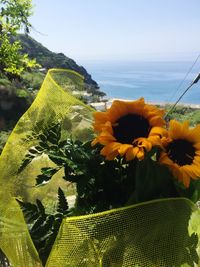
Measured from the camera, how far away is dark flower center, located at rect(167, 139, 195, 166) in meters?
1.07

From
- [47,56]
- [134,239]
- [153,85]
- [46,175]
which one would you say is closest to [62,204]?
[46,175]

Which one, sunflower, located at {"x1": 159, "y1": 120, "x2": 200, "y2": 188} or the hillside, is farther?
the hillside

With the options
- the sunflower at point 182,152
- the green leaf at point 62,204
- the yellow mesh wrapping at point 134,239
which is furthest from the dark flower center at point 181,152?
the green leaf at point 62,204

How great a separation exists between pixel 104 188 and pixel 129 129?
0.62 ft

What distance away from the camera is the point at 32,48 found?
125 feet

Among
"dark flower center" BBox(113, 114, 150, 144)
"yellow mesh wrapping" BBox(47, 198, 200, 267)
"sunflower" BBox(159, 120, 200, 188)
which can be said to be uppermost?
"dark flower center" BBox(113, 114, 150, 144)

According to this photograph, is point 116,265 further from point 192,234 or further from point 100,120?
point 100,120

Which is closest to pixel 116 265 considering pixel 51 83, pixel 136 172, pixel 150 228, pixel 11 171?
pixel 150 228

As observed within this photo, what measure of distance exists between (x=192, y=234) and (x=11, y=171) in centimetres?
61

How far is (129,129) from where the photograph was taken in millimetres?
1083

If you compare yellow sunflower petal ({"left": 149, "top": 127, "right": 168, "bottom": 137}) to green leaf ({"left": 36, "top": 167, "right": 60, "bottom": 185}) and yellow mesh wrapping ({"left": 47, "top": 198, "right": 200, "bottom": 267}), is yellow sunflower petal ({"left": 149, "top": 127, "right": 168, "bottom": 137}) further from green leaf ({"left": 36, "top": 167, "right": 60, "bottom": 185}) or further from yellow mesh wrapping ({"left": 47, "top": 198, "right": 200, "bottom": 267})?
green leaf ({"left": 36, "top": 167, "right": 60, "bottom": 185})

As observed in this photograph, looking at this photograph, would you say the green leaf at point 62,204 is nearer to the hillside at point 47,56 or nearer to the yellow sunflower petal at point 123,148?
the yellow sunflower petal at point 123,148

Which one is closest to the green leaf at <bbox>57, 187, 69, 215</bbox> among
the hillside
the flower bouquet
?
the flower bouquet

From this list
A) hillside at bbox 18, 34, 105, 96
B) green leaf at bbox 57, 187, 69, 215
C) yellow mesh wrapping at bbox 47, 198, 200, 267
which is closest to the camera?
yellow mesh wrapping at bbox 47, 198, 200, 267
